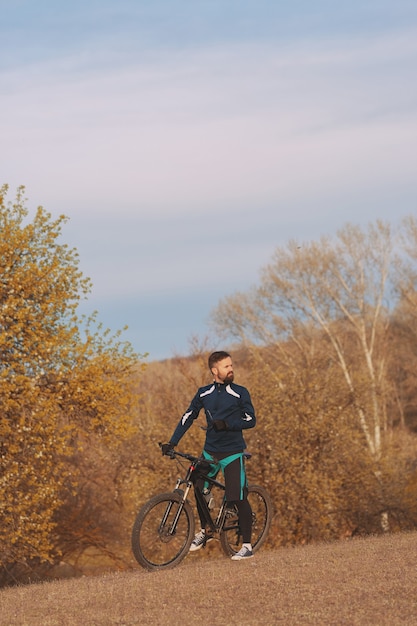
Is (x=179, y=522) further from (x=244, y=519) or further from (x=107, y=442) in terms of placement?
(x=107, y=442)

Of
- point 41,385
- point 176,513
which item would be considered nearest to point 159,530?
point 176,513

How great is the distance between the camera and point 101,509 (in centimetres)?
3186

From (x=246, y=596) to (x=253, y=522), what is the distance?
3110 mm

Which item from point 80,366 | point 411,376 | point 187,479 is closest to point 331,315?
point 411,376

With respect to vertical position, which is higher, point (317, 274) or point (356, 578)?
point (317, 274)

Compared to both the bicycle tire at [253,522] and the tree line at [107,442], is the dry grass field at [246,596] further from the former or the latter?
the tree line at [107,442]

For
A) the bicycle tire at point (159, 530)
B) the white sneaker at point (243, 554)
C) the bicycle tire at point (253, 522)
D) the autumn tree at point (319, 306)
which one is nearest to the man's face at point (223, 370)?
the bicycle tire at point (159, 530)

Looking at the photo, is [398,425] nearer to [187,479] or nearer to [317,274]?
[317,274]

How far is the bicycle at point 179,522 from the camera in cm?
961

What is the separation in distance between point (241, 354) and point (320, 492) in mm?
34936

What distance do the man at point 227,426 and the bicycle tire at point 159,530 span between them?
200mm

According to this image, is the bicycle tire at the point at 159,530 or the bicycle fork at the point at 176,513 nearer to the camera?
the bicycle tire at the point at 159,530

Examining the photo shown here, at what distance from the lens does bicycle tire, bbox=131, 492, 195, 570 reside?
31.0ft

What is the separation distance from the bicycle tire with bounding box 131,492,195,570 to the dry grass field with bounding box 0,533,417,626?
0.78 feet
